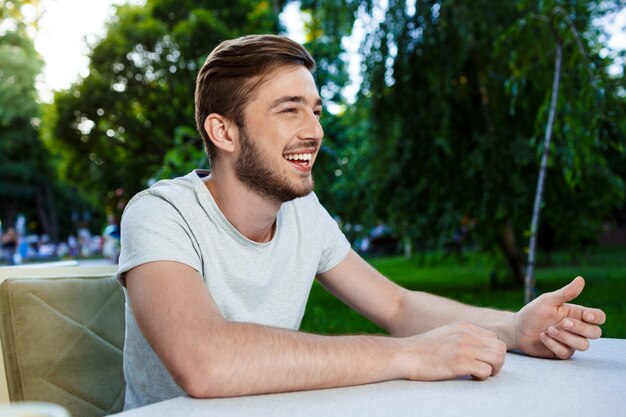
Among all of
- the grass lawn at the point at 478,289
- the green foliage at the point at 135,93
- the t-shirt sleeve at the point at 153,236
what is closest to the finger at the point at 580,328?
the t-shirt sleeve at the point at 153,236

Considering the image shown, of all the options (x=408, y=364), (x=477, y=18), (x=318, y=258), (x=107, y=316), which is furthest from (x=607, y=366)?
(x=477, y=18)

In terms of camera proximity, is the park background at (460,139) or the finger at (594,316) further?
the park background at (460,139)

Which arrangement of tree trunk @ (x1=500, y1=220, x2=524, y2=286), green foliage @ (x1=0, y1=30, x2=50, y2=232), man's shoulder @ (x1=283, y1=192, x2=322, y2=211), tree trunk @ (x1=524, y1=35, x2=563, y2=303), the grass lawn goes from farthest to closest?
green foliage @ (x1=0, y1=30, x2=50, y2=232) → tree trunk @ (x1=500, y1=220, x2=524, y2=286) → the grass lawn → tree trunk @ (x1=524, y1=35, x2=563, y2=303) → man's shoulder @ (x1=283, y1=192, x2=322, y2=211)

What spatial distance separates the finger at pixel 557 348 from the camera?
150 centimetres

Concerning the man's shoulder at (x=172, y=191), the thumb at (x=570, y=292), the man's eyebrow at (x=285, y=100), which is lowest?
the thumb at (x=570, y=292)

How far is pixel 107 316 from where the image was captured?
6.15ft

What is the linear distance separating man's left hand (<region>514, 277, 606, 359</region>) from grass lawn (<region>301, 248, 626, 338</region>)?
5.10 m

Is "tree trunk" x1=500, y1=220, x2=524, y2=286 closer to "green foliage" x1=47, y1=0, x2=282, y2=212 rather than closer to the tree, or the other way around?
"green foliage" x1=47, y1=0, x2=282, y2=212

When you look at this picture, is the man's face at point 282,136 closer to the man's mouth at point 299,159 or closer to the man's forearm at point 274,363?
the man's mouth at point 299,159

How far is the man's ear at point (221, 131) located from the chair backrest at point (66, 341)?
476 millimetres

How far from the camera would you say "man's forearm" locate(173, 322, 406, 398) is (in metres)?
1.19

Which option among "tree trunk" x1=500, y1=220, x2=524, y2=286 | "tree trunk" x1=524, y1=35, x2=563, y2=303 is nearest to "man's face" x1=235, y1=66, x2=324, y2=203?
"tree trunk" x1=524, y1=35, x2=563, y2=303

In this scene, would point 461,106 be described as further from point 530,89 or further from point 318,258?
point 318,258

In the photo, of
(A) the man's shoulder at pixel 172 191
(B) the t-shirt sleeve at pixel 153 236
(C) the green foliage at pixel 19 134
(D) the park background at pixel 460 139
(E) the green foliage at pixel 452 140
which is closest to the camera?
(B) the t-shirt sleeve at pixel 153 236
